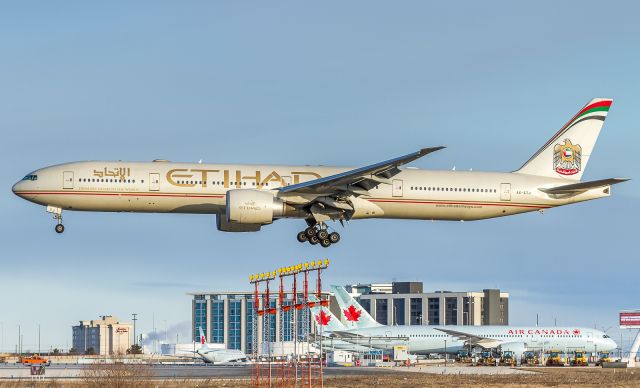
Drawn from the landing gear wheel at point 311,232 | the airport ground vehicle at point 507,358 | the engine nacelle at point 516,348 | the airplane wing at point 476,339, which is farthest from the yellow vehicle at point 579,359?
the landing gear wheel at point 311,232

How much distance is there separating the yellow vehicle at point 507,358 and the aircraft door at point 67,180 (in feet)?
224

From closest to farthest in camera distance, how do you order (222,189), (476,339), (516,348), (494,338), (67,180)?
(67,180) < (222,189) < (516,348) < (476,339) < (494,338)

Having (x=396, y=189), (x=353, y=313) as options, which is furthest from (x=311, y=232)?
(x=353, y=313)

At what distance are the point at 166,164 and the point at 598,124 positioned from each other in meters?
33.5

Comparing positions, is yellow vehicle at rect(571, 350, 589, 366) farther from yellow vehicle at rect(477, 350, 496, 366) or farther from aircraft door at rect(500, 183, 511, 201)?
aircraft door at rect(500, 183, 511, 201)

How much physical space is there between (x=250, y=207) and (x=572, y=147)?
1077 inches

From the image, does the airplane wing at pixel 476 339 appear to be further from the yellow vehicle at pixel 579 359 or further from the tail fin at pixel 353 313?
the tail fin at pixel 353 313

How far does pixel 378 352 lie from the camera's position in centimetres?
13300

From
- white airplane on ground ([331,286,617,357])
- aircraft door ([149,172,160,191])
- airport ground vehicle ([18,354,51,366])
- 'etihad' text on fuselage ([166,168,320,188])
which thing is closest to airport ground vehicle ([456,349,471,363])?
white airplane on ground ([331,286,617,357])

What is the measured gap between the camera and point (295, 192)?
2581 inches

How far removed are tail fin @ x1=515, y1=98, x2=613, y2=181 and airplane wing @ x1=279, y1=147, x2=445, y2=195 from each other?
48.1ft

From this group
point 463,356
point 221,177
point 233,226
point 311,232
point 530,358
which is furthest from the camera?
point 463,356

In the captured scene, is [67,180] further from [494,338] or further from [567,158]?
[494,338]

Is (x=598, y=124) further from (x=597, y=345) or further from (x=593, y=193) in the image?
(x=597, y=345)
